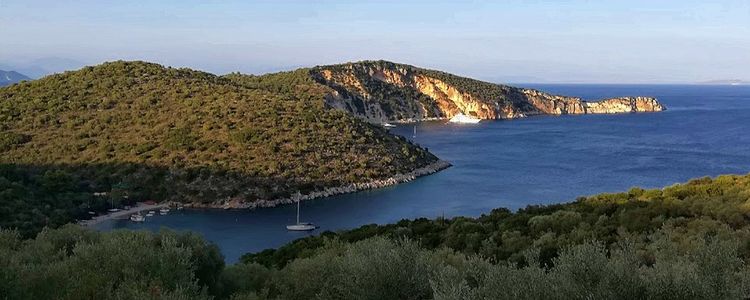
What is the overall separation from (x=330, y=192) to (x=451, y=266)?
3712 cm

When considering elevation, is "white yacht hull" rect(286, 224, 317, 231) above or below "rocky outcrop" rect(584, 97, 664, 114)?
below

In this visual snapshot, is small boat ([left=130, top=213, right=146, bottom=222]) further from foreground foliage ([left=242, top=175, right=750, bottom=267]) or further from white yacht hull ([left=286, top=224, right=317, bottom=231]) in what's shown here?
foreground foliage ([left=242, top=175, right=750, bottom=267])

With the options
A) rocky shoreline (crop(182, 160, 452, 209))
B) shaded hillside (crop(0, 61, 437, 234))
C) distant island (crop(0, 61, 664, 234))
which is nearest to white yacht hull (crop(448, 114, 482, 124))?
distant island (crop(0, 61, 664, 234))

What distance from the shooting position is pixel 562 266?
627 centimetres

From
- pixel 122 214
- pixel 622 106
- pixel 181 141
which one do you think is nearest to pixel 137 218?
pixel 122 214

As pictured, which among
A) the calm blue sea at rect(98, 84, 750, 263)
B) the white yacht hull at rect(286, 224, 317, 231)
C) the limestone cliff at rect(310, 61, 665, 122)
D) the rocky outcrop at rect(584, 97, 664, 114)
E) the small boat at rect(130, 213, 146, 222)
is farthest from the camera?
the rocky outcrop at rect(584, 97, 664, 114)

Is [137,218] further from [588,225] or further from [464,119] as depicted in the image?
[464,119]

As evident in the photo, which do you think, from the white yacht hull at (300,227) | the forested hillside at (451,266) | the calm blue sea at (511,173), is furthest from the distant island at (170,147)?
the forested hillside at (451,266)

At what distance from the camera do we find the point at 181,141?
4919cm

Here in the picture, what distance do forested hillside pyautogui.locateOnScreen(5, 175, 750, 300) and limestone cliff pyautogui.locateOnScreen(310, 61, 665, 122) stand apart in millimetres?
85979

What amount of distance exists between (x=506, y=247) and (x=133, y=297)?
1196 centimetres

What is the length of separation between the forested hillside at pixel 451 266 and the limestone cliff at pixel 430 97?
8598 cm

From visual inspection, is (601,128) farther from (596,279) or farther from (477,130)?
(596,279)

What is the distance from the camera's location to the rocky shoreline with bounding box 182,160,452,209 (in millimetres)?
42250
